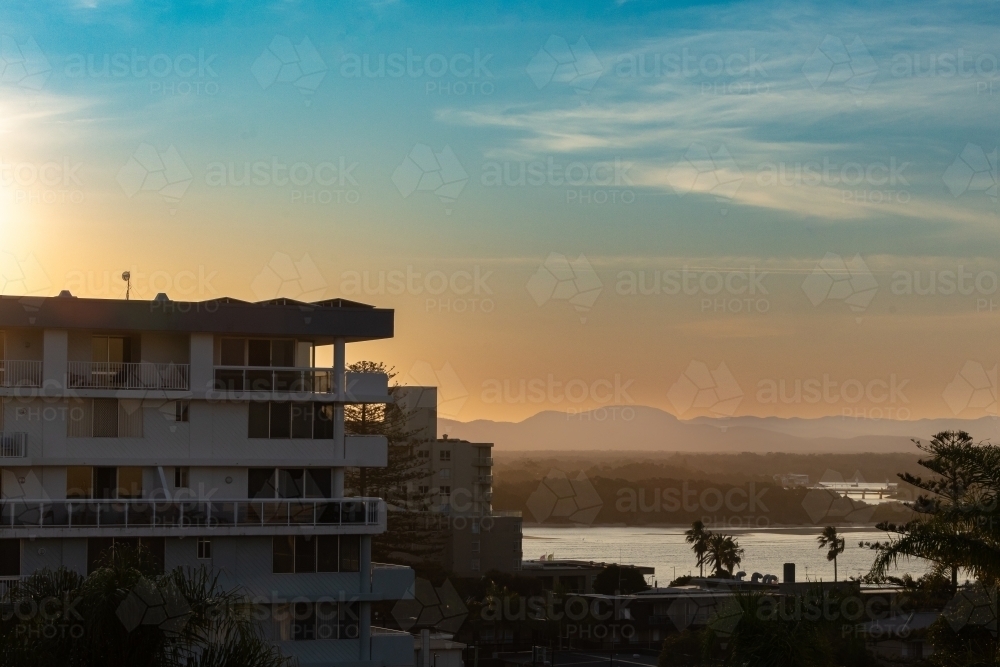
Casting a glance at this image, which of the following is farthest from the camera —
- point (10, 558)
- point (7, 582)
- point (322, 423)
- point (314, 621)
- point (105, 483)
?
point (322, 423)

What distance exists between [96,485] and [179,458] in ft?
5.85

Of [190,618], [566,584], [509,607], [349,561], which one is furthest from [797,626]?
[566,584]

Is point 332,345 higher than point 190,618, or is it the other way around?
point 332,345

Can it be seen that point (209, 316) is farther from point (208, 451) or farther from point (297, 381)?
point (208, 451)

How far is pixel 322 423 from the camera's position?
3056 centimetres

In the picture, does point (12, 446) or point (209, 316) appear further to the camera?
point (209, 316)

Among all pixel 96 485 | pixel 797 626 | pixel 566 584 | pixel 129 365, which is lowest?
pixel 566 584

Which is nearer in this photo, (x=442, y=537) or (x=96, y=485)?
(x=96, y=485)

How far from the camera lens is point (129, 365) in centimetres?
2964

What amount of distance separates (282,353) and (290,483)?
284 centimetres

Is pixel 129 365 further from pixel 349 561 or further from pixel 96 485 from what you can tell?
pixel 349 561

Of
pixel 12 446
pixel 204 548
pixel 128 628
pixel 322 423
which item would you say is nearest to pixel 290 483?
pixel 322 423

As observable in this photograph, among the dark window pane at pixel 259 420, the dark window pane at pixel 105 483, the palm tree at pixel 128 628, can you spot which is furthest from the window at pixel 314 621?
the palm tree at pixel 128 628

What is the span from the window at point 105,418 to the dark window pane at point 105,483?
759 mm
